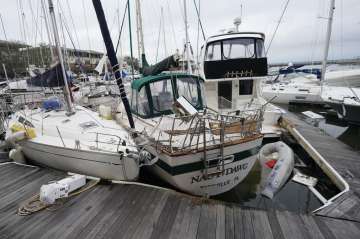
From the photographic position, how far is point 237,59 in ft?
23.4

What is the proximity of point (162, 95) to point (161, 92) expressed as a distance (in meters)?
0.08

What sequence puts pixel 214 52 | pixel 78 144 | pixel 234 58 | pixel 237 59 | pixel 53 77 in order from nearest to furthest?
pixel 78 144 < pixel 53 77 < pixel 237 59 < pixel 234 58 < pixel 214 52

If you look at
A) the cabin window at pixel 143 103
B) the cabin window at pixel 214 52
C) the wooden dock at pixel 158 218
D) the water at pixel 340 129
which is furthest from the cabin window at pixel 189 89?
the water at pixel 340 129

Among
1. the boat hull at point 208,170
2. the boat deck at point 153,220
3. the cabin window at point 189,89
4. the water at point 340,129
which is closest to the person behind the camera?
the boat deck at point 153,220

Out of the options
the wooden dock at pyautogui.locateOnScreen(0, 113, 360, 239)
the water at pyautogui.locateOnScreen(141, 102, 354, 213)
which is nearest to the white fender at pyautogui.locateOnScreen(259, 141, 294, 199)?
the water at pyautogui.locateOnScreen(141, 102, 354, 213)

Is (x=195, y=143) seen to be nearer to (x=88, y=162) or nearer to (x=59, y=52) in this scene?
(x=88, y=162)

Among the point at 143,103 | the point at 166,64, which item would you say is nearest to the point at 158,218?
the point at 143,103

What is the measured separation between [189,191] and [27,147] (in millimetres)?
4428

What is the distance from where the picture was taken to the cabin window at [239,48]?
7.19 metres

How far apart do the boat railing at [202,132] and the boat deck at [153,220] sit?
1.08 m

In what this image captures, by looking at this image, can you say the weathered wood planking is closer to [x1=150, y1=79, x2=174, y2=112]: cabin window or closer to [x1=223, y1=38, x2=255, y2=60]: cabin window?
[x1=150, y1=79, x2=174, y2=112]: cabin window

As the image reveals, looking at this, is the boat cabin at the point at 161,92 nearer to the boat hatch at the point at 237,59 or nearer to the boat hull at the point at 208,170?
the boat hull at the point at 208,170

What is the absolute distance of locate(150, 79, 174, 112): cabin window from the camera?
4.71 meters

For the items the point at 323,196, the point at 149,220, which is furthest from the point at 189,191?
the point at 323,196
